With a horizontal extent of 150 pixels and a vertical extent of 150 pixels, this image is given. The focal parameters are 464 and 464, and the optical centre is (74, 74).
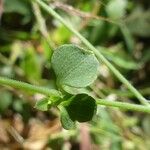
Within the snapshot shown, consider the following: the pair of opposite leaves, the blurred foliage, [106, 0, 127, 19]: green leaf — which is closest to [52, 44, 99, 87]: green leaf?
the pair of opposite leaves

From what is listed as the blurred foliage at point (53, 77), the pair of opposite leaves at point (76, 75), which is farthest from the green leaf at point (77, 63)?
the blurred foliage at point (53, 77)

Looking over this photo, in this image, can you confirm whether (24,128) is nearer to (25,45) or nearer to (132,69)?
(25,45)

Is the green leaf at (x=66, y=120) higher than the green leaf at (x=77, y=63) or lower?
lower

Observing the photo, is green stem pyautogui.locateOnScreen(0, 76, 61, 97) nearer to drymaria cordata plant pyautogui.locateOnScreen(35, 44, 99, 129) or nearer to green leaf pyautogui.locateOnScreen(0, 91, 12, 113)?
drymaria cordata plant pyautogui.locateOnScreen(35, 44, 99, 129)

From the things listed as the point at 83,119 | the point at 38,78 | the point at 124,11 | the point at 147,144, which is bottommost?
the point at 147,144

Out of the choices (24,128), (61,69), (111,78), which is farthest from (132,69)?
(61,69)

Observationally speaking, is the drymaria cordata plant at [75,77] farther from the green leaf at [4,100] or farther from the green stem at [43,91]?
the green leaf at [4,100]
